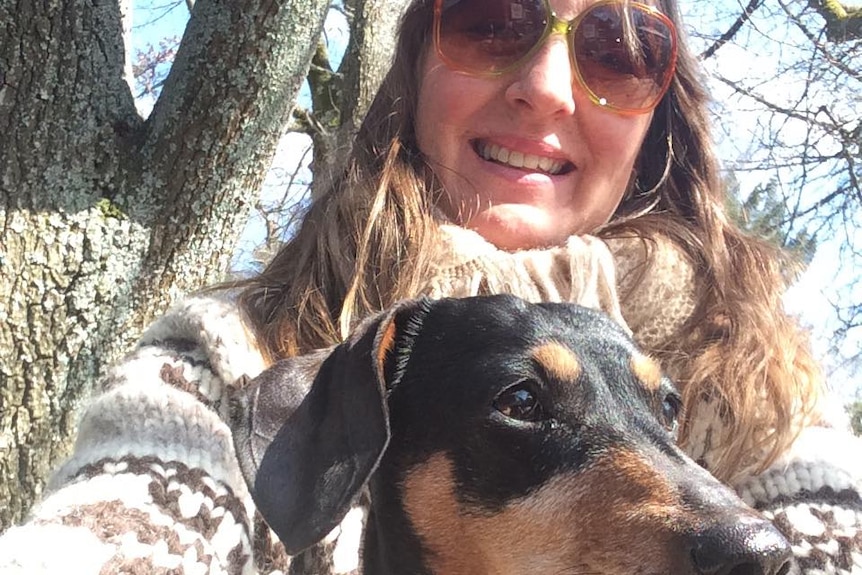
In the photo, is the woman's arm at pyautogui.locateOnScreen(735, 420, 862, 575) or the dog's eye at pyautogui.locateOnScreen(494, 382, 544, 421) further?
the woman's arm at pyautogui.locateOnScreen(735, 420, 862, 575)

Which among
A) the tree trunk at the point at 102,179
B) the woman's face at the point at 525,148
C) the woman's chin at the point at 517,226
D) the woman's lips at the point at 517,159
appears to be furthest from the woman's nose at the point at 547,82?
the tree trunk at the point at 102,179

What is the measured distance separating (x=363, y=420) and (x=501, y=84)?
1.31 m

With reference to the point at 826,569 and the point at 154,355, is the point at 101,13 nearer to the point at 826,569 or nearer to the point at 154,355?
the point at 154,355

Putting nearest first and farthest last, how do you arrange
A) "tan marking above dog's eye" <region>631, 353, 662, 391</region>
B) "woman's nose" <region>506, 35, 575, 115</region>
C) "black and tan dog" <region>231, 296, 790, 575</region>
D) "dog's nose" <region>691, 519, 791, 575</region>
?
"dog's nose" <region>691, 519, 791, 575</region> < "black and tan dog" <region>231, 296, 790, 575</region> < "tan marking above dog's eye" <region>631, 353, 662, 391</region> < "woman's nose" <region>506, 35, 575, 115</region>

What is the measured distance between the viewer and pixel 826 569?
188cm

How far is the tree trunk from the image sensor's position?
8.53 feet

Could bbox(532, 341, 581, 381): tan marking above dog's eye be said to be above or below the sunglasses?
below

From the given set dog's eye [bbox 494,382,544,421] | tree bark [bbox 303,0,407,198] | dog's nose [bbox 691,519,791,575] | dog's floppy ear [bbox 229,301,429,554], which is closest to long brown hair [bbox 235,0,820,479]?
dog's floppy ear [bbox 229,301,429,554]

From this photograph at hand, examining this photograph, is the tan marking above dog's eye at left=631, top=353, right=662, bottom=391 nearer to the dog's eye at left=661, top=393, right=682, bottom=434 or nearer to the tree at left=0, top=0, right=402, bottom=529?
the dog's eye at left=661, top=393, right=682, bottom=434

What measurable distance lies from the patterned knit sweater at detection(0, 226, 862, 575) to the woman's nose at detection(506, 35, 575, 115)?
402mm

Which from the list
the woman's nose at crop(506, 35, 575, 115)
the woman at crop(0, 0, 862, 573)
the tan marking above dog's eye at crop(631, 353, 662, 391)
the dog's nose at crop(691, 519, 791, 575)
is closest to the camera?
the dog's nose at crop(691, 519, 791, 575)

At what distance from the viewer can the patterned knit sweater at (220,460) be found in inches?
64.9

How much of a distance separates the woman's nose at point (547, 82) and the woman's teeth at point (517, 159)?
0.14 metres

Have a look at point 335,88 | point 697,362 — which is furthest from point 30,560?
point 335,88
